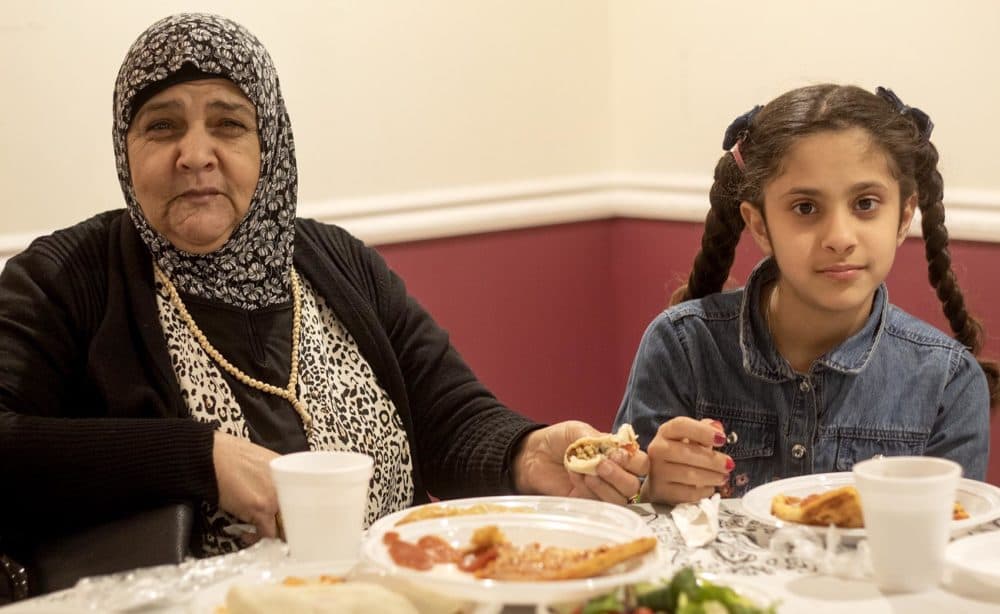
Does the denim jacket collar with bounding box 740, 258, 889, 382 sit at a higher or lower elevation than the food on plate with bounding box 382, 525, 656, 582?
higher

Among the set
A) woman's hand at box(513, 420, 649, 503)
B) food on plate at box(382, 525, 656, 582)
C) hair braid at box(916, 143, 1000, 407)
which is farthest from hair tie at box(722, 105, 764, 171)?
Answer: food on plate at box(382, 525, 656, 582)

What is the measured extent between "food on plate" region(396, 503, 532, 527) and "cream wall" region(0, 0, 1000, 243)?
1483 millimetres

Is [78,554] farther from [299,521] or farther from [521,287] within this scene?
[521,287]

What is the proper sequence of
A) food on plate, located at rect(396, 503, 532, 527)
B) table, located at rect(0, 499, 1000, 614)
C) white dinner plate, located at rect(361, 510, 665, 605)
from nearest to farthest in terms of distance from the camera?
white dinner plate, located at rect(361, 510, 665, 605)
table, located at rect(0, 499, 1000, 614)
food on plate, located at rect(396, 503, 532, 527)

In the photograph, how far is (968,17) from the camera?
113 inches

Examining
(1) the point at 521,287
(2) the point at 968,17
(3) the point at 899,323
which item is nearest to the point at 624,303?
(1) the point at 521,287

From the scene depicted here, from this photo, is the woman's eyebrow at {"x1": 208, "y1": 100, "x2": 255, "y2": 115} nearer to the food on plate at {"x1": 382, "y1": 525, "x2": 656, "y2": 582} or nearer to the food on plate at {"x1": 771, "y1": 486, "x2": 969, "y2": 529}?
the food on plate at {"x1": 382, "y1": 525, "x2": 656, "y2": 582}

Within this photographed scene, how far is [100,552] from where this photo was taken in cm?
164

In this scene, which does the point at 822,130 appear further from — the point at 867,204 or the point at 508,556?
the point at 508,556

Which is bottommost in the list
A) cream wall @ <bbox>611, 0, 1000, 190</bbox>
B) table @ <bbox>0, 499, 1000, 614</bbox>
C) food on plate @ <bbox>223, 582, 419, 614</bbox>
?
table @ <bbox>0, 499, 1000, 614</bbox>

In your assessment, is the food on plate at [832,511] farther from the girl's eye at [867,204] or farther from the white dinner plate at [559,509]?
the girl's eye at [867,204]

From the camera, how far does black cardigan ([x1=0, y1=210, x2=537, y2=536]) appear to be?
5.84 feet

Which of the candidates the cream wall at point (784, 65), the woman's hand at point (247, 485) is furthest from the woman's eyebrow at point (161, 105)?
the cream wall at point (784, 65)

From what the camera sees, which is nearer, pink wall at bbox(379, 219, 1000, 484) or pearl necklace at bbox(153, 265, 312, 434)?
pearl necklace at bbox(153, 265, 312, 434)
